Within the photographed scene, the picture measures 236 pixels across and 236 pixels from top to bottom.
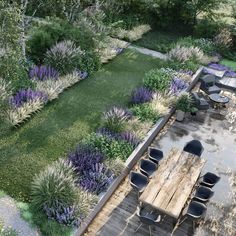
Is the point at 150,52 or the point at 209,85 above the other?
the point at 209,85

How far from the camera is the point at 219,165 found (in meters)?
11.2

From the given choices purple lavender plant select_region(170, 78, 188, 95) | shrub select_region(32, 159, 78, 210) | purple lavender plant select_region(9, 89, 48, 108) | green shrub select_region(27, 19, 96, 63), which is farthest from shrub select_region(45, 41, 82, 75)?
shrub select_region(32, 159, 78, 210)

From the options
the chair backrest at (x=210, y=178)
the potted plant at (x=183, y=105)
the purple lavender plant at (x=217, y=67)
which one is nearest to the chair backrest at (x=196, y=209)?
the chair backrest at (x=210, y=178)

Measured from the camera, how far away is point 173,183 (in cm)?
901

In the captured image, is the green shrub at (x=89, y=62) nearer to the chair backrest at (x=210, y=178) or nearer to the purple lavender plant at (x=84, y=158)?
the purple lavender plant at (x=84, y=158)

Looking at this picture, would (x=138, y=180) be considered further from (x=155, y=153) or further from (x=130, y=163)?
(x=155, y=153)

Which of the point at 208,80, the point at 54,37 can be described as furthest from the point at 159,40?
the point at 54,37

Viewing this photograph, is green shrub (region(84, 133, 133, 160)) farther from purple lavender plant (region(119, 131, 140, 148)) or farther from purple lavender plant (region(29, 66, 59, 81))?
purple lavender plant (region(29, 66, 59, 81))

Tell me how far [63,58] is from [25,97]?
2.66 meters

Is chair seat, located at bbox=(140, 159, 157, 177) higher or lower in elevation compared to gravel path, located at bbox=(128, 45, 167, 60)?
higher

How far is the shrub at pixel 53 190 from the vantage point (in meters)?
8.47

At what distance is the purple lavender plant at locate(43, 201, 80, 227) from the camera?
8281 millimetres

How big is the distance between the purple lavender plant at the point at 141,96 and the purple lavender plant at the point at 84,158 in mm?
3373

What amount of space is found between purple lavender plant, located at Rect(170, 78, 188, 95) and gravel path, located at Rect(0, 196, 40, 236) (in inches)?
285
